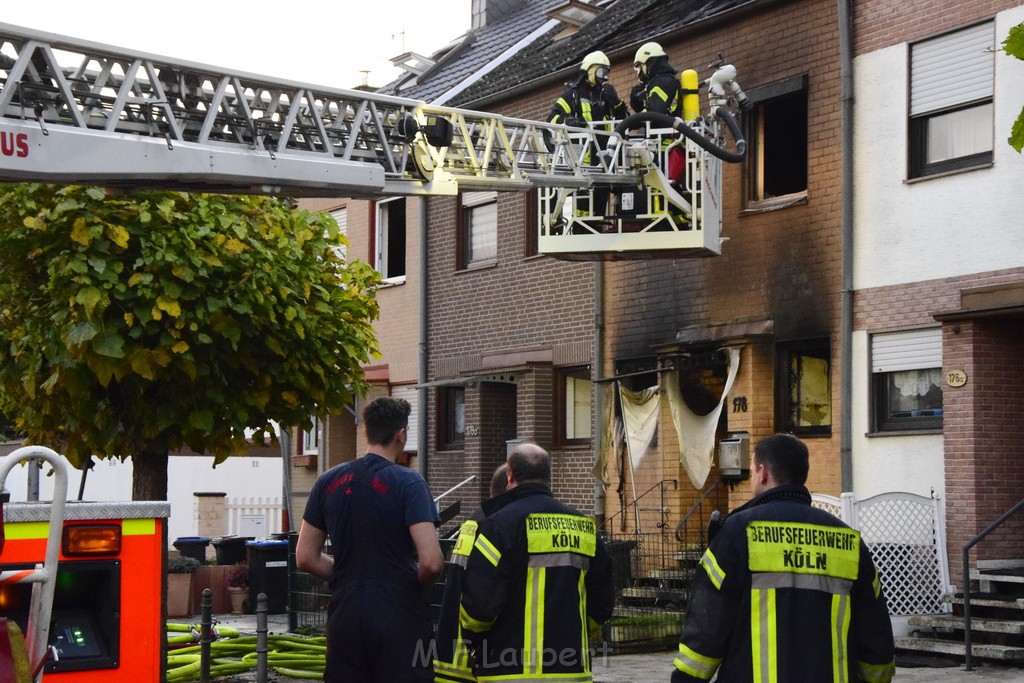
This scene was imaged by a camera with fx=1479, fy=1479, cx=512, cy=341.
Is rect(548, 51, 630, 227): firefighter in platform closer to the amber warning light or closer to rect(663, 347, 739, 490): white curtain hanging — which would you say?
rect(663, 347, 739, 490): white curtain hanging

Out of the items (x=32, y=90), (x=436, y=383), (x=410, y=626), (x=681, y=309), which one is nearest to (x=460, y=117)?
(x=32, y=90)

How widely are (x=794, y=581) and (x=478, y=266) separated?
53.0ft

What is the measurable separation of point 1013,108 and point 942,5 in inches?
62.2

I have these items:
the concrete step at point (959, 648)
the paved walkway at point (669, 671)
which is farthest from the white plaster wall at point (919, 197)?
the paved walkway at point (669, 671)

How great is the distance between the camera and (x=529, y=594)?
643 cm

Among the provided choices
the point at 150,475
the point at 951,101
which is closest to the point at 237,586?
the point at 150,475

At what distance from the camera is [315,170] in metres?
10.6

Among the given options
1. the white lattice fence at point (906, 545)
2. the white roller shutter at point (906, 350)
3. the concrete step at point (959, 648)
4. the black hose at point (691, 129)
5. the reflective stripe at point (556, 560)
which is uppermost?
the black hose at point (691, 129)

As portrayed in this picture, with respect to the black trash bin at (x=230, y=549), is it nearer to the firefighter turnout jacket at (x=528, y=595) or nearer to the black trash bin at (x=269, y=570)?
the black trash bin at (x=269, y=570)

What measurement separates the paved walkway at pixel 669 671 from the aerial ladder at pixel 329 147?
13.1 feet

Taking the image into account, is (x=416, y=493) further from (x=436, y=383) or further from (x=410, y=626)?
(x=436, y=383)

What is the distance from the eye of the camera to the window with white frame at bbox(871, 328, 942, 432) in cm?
1440

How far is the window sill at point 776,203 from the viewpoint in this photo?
15.8m

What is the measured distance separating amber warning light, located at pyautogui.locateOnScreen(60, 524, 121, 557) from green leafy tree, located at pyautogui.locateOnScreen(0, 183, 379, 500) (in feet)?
Result: 18.4
